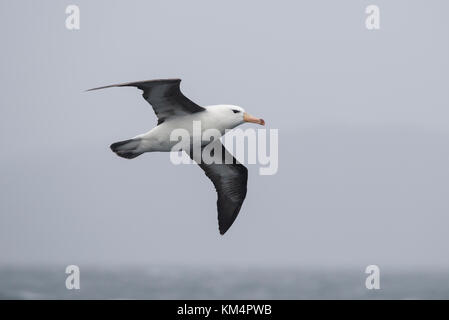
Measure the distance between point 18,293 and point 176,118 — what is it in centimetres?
5890

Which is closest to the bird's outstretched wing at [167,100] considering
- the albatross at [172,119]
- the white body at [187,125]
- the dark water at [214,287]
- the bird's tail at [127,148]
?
the albatross at [172,119]

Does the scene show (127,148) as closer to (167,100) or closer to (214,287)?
(167,100)

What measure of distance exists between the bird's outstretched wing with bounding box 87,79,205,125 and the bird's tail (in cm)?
57

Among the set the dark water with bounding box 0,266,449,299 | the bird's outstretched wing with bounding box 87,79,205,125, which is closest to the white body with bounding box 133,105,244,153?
the bird's outstretched wing with bounding box 87,79,205,125

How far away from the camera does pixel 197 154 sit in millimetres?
16078

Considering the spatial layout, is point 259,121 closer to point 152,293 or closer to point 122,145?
point 122,145

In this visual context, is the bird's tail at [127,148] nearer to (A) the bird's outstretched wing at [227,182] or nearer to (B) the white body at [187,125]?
(B) the white body at [187,125]

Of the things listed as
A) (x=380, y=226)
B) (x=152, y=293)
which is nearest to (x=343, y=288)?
(x=152, y=293)

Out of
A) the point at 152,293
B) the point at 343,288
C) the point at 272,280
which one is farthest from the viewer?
the point at 272,280

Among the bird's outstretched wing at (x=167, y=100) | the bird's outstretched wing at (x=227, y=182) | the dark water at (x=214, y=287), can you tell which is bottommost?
the bird's outstretched wing at (x=227, y=182)

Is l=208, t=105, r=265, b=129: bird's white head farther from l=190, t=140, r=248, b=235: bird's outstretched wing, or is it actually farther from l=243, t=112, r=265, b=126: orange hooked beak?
l=190, t=140, r=248, b=235: bird's outstretched wing

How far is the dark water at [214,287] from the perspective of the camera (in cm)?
7344

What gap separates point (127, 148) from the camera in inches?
564

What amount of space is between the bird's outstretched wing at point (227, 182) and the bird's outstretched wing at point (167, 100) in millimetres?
1645
